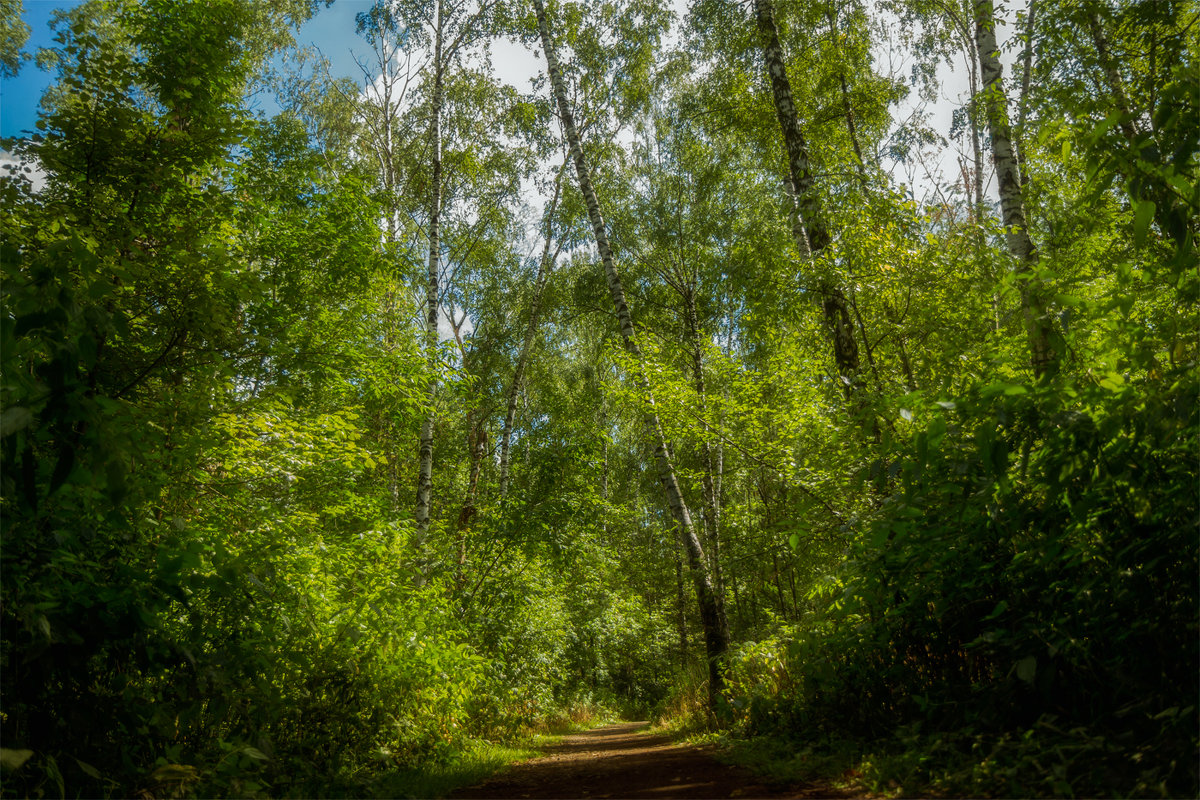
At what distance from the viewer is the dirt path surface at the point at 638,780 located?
391 cm

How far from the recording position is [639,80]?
15047mm

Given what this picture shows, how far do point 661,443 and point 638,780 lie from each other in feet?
15.9

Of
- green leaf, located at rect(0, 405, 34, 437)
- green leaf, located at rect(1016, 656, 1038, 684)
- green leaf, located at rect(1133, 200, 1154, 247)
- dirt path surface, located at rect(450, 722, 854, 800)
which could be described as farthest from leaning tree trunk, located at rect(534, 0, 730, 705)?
green leaf, located at rect(0, 405, 34, 437)

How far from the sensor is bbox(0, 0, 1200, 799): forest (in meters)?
2.62

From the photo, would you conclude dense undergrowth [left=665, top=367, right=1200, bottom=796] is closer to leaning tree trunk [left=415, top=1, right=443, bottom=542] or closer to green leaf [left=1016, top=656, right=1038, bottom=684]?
green leaf [left=1016, top=656, right=1038, bottom=684]

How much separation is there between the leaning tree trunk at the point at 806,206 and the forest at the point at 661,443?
0.18 ft

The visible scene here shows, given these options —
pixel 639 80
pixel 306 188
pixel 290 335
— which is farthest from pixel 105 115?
pixel 639 80

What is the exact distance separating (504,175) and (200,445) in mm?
14304

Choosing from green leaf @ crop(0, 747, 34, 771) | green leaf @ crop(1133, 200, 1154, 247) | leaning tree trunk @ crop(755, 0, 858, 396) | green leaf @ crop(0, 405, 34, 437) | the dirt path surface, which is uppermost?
leaning tree trunk @ crop(755, 0, 858, 396)

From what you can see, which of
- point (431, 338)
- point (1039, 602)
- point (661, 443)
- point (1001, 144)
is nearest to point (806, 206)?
point (1001, 144)

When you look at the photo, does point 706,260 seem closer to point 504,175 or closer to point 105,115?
point 504,175

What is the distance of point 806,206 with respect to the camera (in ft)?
22.4

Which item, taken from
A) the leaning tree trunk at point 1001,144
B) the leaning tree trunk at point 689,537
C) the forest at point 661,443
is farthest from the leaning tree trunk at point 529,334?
the leaning tree trunk at point 1001,144

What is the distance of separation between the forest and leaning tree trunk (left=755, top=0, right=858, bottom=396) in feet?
0.18
